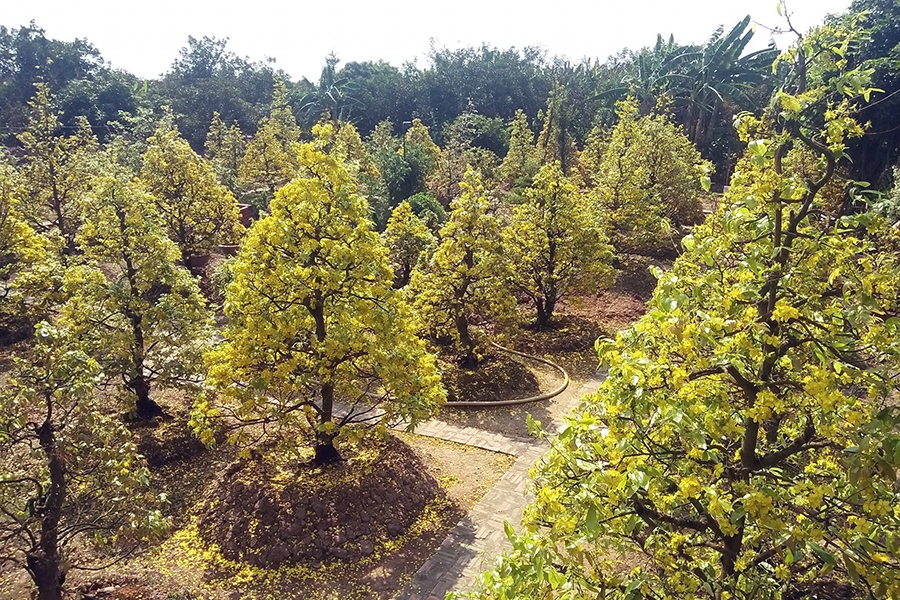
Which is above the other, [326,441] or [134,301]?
[134,301]

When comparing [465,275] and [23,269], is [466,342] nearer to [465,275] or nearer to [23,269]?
[465,275]

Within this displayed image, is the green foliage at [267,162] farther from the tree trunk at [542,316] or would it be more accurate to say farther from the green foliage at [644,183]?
the tree trunk at [542,316]

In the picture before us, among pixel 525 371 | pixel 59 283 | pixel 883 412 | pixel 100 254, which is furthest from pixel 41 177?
pixel 883 412

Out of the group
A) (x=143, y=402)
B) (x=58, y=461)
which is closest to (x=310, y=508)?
(x=58, y=461)

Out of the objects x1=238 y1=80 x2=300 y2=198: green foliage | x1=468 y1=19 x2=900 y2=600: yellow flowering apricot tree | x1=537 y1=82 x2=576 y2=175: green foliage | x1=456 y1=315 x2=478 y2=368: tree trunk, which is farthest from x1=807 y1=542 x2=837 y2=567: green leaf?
x1=537 y1=82 x2=576 y2=175: green foliage

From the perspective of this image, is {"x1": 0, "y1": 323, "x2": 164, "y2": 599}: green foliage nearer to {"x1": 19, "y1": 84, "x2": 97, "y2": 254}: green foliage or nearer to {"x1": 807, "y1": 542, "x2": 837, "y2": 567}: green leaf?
{"x1": 807, "y1": 542, "x2": 837, "y2": 567}: green leaf

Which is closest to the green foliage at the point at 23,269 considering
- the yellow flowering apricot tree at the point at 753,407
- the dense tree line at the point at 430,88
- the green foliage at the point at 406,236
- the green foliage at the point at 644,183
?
the green foliage at the point at 406,236

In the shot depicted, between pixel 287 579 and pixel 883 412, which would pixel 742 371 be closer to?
pixel 883 412
